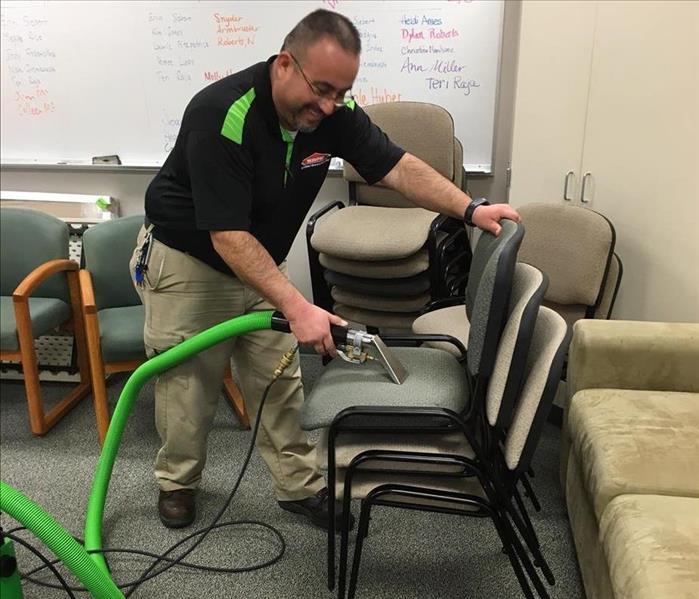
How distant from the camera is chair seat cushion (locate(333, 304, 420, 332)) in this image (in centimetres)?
253

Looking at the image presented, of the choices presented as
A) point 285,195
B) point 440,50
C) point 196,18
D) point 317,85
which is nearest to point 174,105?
point 196,18

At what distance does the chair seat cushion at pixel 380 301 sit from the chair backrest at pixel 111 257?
856 millimetres

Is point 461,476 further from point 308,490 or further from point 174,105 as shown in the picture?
point 174,105

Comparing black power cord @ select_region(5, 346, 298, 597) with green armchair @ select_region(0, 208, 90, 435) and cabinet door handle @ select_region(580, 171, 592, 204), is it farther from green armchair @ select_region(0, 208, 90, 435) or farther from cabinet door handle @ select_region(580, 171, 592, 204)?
cabinet door handle @ select_region(580, 171, 592, 204)

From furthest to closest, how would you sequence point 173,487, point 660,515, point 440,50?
point 440,50 → point 173,487 → point 660,515

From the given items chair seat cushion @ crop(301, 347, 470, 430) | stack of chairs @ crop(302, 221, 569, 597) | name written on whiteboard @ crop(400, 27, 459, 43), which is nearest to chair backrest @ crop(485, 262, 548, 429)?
stack of chairs @ crop(302, 221, 569, 597)

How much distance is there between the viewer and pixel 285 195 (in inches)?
64.1

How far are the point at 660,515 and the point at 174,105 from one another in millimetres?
2490

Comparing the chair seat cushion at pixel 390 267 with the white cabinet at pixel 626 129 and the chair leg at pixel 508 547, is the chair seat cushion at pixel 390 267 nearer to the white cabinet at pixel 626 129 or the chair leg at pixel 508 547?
the white cabinet at pixel 626 129

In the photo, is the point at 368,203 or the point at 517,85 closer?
the point at 517,85

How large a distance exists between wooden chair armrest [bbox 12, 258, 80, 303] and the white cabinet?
1.82 meters

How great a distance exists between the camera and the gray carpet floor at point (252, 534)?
1692 mm

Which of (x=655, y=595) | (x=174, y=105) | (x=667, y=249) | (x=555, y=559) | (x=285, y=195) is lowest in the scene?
(x=555, y=559)

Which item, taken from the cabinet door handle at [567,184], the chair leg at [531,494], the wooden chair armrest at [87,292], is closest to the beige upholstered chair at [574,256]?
the cabinet door handle at [567,184]
